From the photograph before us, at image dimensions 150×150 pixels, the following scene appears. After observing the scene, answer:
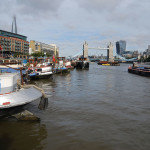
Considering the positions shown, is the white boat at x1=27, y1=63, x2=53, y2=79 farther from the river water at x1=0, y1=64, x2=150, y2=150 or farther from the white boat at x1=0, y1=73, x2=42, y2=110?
the white boat at x1=0, y1=73, x2=42, y2=110

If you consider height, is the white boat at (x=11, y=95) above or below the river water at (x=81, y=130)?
above

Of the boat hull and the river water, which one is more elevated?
the boat hull

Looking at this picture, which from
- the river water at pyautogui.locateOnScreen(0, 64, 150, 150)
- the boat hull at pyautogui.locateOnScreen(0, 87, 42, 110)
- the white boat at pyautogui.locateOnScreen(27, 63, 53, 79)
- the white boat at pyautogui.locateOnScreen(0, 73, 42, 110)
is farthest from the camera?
the white boat at pyautogui.locateOnScreen(27, 63, 53, 79)

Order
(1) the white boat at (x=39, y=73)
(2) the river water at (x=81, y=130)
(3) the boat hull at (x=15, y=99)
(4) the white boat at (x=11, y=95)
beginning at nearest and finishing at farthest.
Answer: (2) the river water at (x=81, y=130), (3) the boat hull at (x=15, y=99), (4) the white boat at (x=11, y=95), (1) the white boat at (x=39, y=73)

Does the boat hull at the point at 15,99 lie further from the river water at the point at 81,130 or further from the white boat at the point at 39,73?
the white boat at the point at 39,73

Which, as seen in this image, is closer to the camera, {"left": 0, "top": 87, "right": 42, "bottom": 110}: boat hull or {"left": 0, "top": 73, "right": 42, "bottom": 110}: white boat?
{"left": 0, "top": 87, "right": 42, "bottom": 110}: boat hull

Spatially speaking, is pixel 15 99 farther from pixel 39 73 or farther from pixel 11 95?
pixel 39 73

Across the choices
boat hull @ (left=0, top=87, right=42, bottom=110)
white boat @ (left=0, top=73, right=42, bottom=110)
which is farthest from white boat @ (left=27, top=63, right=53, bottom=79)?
boat hull @ (left=0, top=87, right=42, bottom=110)

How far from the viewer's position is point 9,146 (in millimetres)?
7434

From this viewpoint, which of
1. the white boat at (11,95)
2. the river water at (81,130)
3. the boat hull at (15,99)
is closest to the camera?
the river water at (81,130)

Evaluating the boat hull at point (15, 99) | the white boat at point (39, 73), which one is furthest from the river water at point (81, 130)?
the white boat at point (39, 73)

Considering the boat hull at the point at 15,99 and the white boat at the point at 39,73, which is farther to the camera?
the white boat at the point at 39,73

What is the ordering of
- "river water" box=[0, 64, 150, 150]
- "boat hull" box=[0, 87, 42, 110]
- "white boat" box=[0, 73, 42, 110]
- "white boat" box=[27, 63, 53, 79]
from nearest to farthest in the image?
"river water" box=[0, 64, 150, 150] → "boat hull" box=[0, 87, 42, 110] → "white boat" box=[0, 73, 42, 110] → "white boat" box=[27, 63, 53, 79]

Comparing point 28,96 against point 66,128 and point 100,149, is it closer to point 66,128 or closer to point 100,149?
point 66,128
